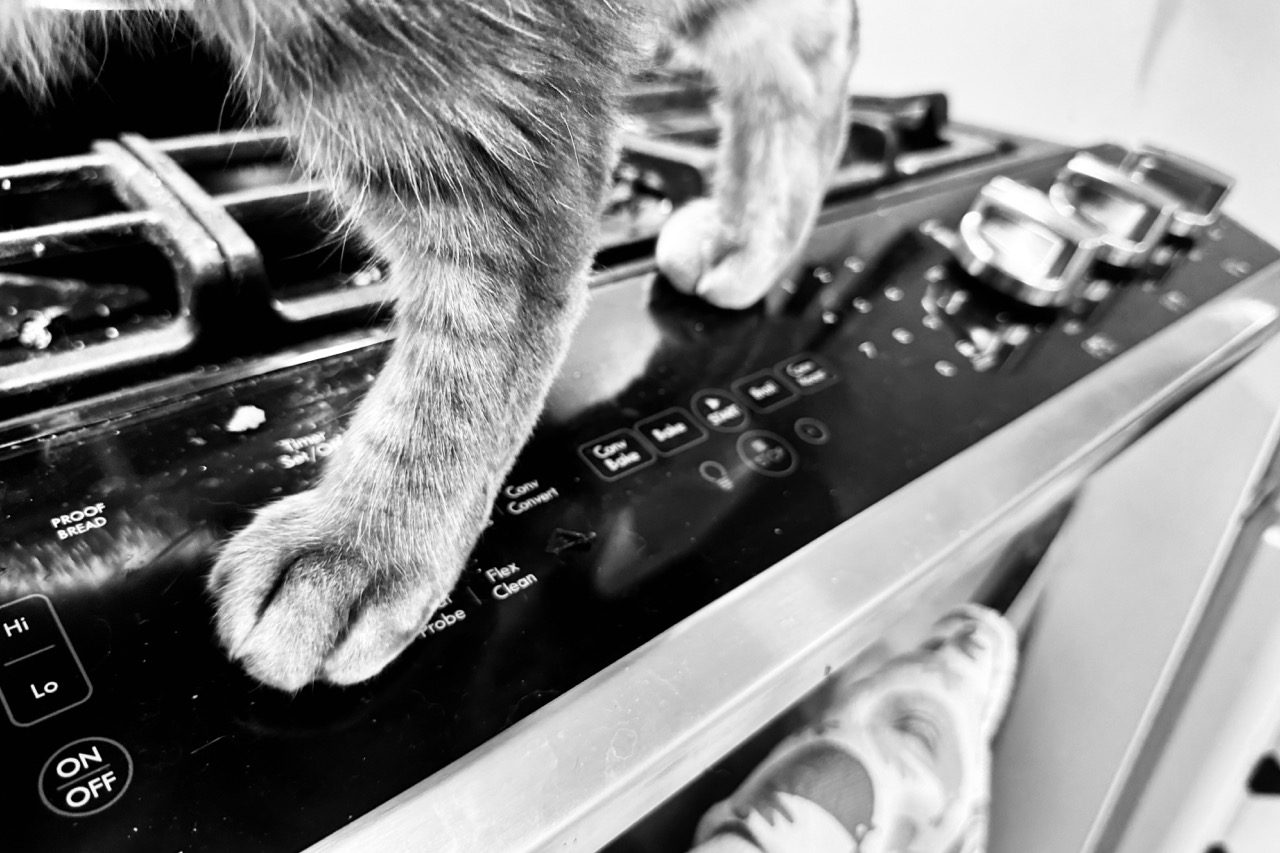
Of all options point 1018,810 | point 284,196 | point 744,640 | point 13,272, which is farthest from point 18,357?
point 1018,810

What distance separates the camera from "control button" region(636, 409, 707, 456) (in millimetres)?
459

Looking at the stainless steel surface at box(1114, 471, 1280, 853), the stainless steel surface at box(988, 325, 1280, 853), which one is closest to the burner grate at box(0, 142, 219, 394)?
the stainless steel surface at box(988, 325, 1280, 853)

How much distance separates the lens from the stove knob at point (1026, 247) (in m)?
0.64

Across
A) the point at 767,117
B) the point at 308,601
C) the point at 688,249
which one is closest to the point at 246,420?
the point at 308,601

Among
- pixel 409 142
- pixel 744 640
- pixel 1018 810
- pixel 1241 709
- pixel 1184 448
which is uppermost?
pixel 409 142

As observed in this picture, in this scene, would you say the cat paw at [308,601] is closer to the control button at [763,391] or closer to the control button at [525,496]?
the control button at [525,496]

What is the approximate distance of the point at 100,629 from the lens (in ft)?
1.02

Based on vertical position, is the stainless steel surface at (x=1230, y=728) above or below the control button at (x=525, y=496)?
below

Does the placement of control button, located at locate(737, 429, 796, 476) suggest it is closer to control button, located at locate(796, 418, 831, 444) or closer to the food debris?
control button, located at locate(796, 418, 831, 444)

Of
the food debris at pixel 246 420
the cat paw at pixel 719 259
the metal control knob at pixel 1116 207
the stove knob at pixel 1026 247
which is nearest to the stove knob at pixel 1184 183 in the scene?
the metal control knob at pixel 1116 207

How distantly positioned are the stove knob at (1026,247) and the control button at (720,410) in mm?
286

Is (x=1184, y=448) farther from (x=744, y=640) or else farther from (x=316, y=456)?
(x=316, y=456)

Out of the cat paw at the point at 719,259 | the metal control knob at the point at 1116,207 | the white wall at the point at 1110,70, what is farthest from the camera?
the white wall at the point at 1110,70

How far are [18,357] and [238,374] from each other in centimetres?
10
